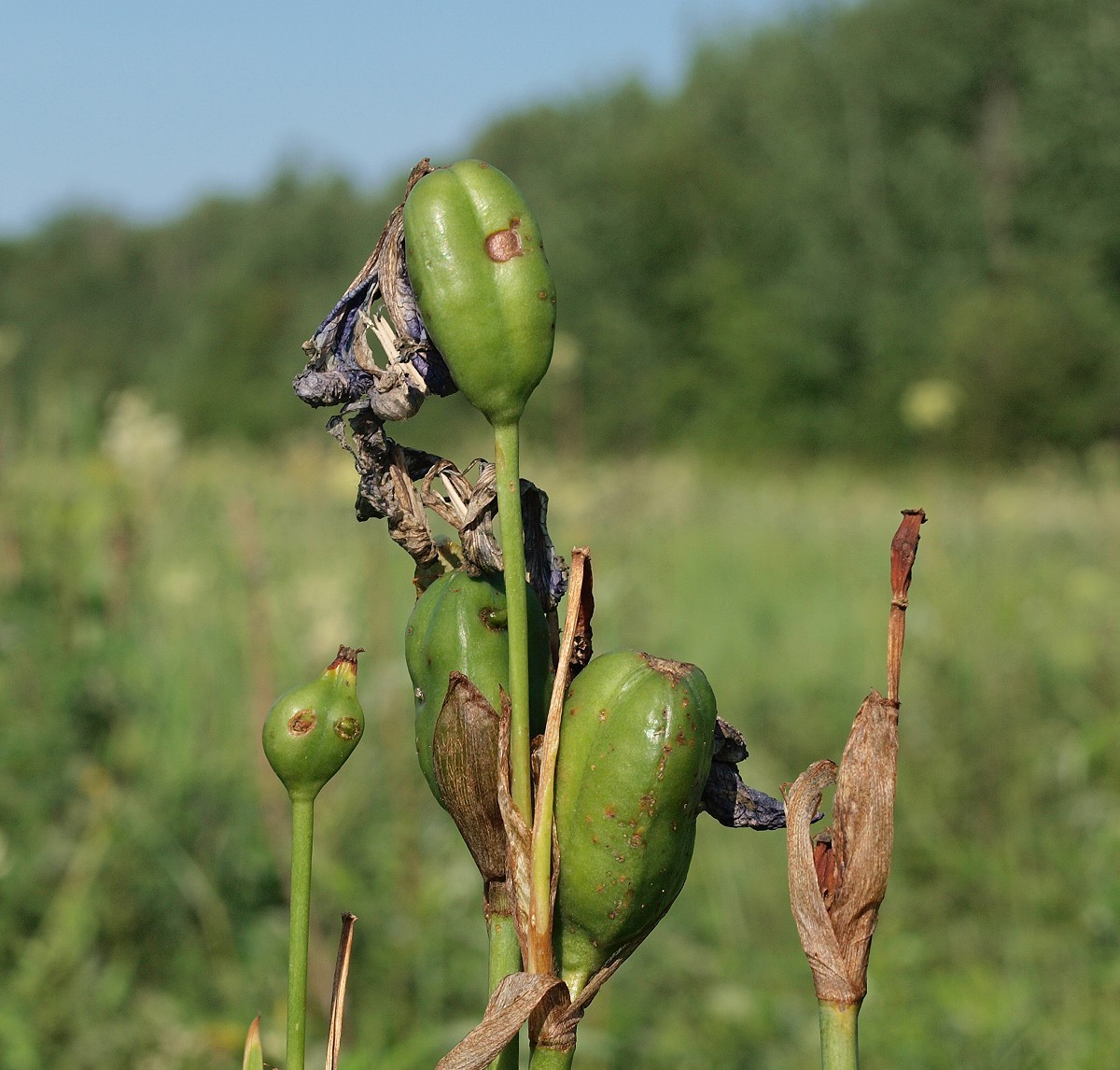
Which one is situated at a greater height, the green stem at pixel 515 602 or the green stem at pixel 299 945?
the green stem at pixel 515 602

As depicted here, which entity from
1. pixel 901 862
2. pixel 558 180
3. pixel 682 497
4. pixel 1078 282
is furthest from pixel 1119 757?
pixel 558 180

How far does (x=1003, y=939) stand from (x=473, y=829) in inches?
147

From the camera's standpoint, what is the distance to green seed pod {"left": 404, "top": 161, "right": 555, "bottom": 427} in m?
0.41

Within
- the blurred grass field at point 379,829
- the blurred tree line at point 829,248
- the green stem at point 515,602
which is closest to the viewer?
the green stem at point 515,602

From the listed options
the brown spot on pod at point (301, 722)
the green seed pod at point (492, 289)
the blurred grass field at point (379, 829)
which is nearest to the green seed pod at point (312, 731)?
the brown spot on pod at point (301, 722)

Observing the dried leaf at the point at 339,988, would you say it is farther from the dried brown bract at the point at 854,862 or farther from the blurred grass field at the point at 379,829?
the blurred grass field at the point at 379,829

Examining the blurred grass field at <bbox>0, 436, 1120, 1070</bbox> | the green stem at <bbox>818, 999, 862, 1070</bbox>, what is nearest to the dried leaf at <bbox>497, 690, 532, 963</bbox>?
the green stem at <bbox>818, 999, 862, 1070</bbox>

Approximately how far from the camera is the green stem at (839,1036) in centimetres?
41

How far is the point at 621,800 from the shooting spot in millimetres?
417

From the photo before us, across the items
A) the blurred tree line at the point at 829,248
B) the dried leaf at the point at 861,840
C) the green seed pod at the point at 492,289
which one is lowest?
the dried leaf at the point at 861,840

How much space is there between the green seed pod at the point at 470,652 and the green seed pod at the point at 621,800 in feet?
0.06

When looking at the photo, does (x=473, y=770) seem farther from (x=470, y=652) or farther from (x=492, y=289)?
(x=492, y=289)

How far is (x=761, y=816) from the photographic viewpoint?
1.74 ft

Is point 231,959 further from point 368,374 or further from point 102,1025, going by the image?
point 368,374
